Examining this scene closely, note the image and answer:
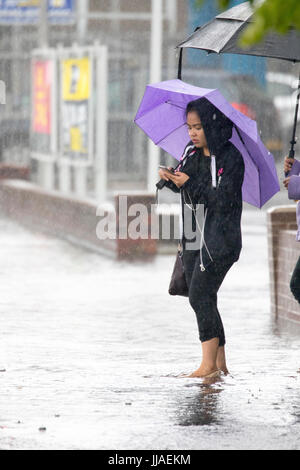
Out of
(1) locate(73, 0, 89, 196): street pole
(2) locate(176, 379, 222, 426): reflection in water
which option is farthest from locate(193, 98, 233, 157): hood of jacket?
(1) locate(73, 0, 89, 196): street pole

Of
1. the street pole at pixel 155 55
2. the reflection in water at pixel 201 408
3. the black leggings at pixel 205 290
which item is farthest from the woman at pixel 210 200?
the street pole at pixel 155 55

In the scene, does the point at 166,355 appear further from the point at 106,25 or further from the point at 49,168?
the point at 106,25

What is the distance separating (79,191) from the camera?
20.1 metres

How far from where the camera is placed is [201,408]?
7.36m

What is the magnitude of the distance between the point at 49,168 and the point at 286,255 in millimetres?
12007

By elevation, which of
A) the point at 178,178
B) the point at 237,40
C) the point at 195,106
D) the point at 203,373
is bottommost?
the point at 203,373

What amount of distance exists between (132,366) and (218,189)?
4.68 ft

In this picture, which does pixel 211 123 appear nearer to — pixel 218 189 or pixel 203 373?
pixel 218 189

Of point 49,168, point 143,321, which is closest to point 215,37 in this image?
point 143,321

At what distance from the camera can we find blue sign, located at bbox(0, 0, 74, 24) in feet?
80.1

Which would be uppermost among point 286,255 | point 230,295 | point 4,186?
point 286,255

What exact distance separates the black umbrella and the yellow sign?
1011cm

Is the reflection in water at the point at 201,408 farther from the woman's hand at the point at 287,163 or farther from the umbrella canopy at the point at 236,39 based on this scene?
the umbrella canopy at the point at 236,39

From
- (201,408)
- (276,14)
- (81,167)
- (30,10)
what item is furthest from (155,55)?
(276,14)
